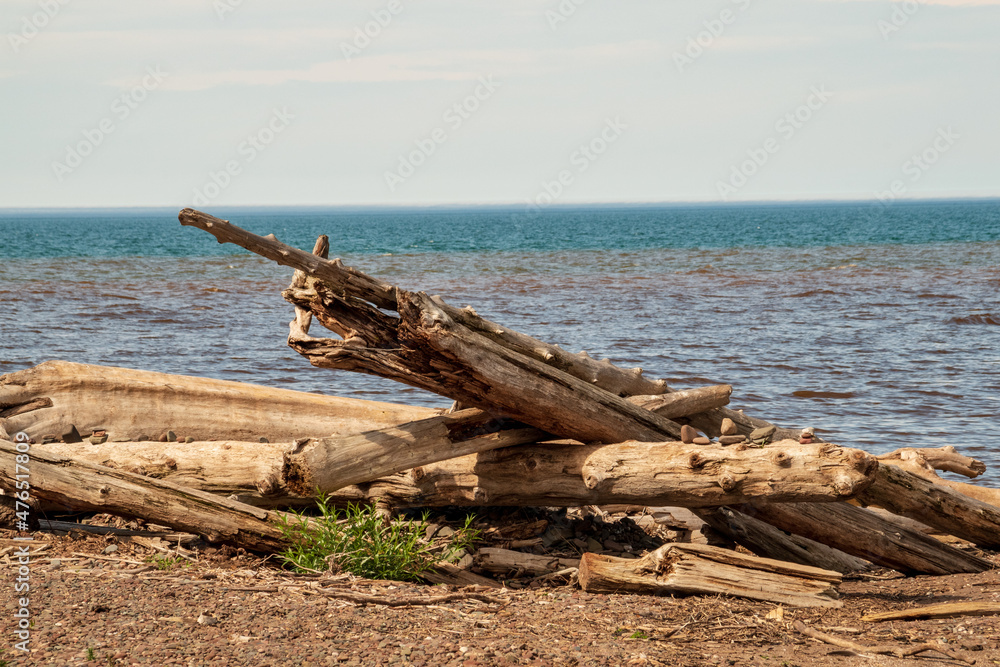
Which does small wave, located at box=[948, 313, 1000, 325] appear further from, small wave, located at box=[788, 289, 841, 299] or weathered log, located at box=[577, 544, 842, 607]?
weathered log, located at box=[577, 544, 842, 607]

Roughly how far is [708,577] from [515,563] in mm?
1235

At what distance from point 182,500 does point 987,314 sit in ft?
60.4

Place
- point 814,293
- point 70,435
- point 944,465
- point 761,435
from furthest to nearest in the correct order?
point 814,293, point 944,465, point 70,435, point 761,435

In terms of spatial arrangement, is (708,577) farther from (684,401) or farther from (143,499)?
(143,499)

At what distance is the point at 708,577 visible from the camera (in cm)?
449

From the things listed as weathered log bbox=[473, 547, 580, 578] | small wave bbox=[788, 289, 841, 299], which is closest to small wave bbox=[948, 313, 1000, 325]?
small wave bbox=[788, 289, 841, 299]

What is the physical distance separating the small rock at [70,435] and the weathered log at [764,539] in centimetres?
467


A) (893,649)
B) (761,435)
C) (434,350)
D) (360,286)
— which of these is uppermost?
(360,286)

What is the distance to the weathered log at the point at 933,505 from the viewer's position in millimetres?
5082

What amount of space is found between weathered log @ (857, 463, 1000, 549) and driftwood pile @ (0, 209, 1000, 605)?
15 mm

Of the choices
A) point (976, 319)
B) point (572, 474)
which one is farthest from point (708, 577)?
point (976, 319)

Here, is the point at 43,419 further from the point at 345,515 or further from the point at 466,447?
the point at 466,447

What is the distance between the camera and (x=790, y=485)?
4473 mm

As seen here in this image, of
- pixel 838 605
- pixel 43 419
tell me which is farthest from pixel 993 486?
pixel 43 419
